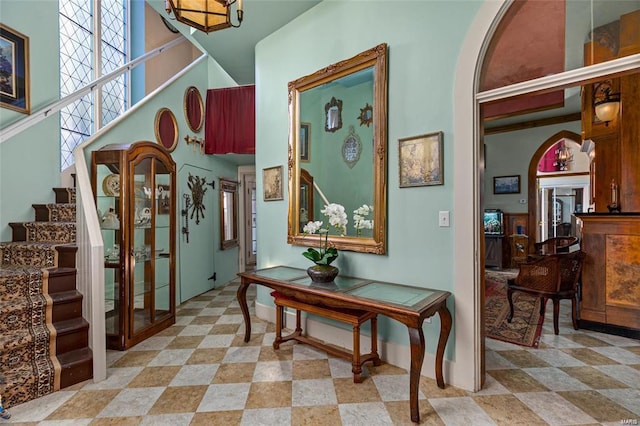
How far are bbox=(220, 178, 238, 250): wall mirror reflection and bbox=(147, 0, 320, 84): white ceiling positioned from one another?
197 cm

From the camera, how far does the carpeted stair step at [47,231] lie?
2838 mm

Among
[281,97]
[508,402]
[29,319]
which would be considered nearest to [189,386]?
[29,319]

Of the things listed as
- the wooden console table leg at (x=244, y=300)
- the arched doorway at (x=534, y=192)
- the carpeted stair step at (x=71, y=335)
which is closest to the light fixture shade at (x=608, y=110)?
the arched doorway at (x=534, y=192)

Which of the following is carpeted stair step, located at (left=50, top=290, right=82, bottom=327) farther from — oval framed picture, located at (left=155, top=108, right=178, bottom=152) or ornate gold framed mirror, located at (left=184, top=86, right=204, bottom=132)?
ornate gold framed mirror, located at (left=184, top=86, right=204, bottom=132)

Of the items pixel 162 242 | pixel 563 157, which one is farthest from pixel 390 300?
pixel 563 157

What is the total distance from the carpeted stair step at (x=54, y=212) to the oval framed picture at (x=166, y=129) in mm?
1323

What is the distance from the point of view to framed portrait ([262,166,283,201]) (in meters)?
3.49

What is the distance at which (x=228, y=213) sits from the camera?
561cm

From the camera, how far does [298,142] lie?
3.25 metres

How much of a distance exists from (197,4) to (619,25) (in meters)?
2.83

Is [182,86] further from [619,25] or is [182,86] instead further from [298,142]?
[619,25]

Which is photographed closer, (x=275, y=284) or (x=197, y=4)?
(x=197, y=4)

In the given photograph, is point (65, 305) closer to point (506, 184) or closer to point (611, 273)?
point (611, 273)

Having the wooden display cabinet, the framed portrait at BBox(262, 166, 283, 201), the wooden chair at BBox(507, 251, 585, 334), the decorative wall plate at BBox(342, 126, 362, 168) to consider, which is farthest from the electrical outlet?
the wooden display cabinet
